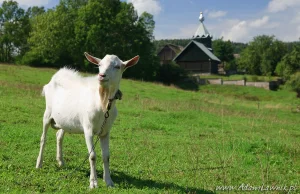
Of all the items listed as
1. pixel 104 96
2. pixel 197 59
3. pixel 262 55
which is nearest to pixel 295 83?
pixel 197 59

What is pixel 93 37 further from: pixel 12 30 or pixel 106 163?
pixel 106 163

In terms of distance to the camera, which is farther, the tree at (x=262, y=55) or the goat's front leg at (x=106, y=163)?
the tree at (x=262, y=55)

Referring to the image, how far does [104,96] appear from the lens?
20.8ft

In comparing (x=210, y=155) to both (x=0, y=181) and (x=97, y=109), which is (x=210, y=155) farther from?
(x=0, y=181)

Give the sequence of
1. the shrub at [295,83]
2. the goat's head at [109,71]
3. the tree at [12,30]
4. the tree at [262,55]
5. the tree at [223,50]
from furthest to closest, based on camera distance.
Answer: the tree at [223,50] < the tree at [262,55] < the tree at [12,30] < the shrub at [295,83] < the goat's head at [109,71]

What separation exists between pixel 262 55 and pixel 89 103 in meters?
84.8

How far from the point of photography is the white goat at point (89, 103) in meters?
6.21

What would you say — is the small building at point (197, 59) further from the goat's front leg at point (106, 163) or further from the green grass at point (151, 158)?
the goat's front leg at point (106, 163)

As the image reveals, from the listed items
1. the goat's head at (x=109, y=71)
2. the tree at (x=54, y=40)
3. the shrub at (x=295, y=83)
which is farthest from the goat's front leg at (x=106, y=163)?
the shrub at (x=295, y=83)

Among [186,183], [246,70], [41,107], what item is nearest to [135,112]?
[41,107]

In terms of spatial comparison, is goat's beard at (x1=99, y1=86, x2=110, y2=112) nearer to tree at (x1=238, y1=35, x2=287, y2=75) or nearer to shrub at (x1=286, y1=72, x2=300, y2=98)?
shrub at (x1=286, y1=72, x2=300, y2=98)

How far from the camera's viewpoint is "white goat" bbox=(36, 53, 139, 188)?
20.4 feet

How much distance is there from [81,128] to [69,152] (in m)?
2.66

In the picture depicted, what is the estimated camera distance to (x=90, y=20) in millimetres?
52312
